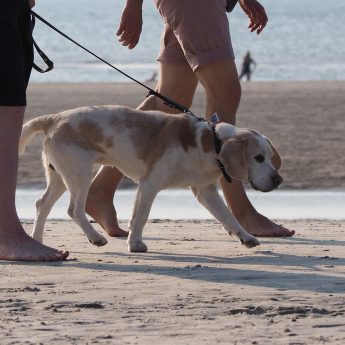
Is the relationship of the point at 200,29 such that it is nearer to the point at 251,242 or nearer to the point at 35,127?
the point at 35,127

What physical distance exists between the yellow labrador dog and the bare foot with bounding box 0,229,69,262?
57 cm

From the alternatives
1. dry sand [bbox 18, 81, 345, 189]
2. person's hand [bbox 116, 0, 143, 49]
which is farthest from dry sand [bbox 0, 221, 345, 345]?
dry sand [bbox 18, 81, 345, 189]

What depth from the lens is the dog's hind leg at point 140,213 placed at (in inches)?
265

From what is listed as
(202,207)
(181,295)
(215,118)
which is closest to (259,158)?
(215,118)

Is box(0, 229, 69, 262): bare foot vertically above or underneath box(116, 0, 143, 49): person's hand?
underneath

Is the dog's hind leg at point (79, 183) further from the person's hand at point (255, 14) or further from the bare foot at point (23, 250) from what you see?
the person's hand at point (255, 14)

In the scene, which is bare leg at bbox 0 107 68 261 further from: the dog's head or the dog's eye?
the dog's eye

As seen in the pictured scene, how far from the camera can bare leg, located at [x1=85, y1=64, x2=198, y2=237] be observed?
7.66 meters

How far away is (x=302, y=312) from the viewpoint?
16.5ft

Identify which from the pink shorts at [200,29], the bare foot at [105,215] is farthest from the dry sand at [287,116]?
the pink shorts at [200,29]

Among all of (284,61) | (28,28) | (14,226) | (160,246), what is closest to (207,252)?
(160,246)

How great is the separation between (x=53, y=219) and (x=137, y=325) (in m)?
4.19

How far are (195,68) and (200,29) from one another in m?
0.22

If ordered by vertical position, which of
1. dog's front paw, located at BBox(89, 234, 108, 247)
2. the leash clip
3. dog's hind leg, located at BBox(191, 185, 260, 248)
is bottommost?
dog's front paw, located at BBox(89, 234, 108, 247)
